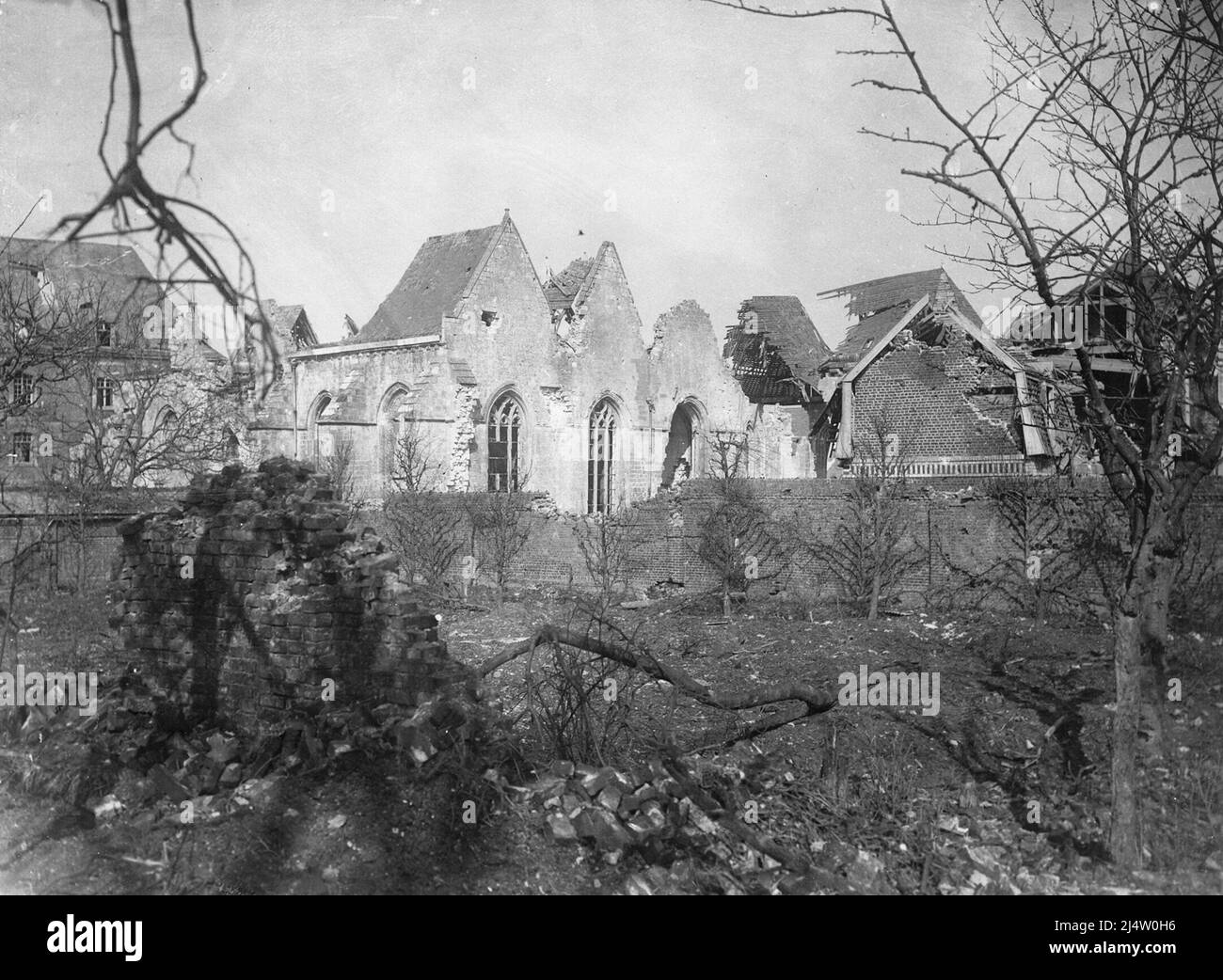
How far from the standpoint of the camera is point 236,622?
708 centimetres

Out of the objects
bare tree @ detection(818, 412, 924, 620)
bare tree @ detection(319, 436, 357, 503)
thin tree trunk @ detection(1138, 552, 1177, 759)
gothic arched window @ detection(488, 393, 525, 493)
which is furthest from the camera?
gothic arched window @ detection(488, 393, 525, 493)

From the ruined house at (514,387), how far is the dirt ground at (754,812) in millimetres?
15384

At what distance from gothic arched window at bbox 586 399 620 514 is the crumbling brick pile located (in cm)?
1991

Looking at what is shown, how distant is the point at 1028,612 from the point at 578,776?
10.1 m

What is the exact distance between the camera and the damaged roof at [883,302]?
2330cm

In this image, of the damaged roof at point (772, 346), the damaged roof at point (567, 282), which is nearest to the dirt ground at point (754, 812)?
the damaged roof at point (772, 346)

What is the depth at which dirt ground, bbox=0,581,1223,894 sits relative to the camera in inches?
205

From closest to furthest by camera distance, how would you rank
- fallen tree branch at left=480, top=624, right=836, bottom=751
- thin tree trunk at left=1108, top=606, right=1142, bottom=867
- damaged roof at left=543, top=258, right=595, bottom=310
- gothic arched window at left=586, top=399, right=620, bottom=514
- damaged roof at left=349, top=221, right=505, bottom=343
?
1. thin tree trunk at left=1108, top=606, right=1142, bottom=867
2. fallen tree branch at left=480, top=624, right=836, bottom=751
3. damaged roof at left=349, top=221, right=505, bottom=343
4. gothic arched window at left=586, top=399, right=620, bottom=514
5. damaged roof at left=543, top=258, right=595, bottom=310

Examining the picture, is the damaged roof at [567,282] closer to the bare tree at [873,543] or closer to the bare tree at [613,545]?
the bare tree at [613,545]

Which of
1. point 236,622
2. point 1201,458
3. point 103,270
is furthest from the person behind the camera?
point 103,270

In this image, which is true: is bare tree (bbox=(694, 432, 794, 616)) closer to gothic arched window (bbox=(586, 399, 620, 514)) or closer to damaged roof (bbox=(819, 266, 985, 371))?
damaged roof (bbox=(819, 266, 985, 371))

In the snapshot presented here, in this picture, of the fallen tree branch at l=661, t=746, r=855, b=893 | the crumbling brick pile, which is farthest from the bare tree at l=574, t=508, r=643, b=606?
the fallen tree branch at l=661, t=746, r=855, b=893
